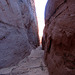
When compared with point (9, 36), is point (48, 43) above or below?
below

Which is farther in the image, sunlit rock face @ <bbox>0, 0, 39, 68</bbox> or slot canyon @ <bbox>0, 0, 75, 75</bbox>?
sunlit rock face @ <bbox>0, 0, 39, 68</bbox>

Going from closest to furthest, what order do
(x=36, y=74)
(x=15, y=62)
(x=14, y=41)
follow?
(x=36, y=74)
(x=15, y=62)
(x=14, y=41)

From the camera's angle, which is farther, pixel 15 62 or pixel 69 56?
pixel 15 62

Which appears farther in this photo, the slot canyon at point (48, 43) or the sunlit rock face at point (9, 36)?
the sunlit rock face at point (9, 36)

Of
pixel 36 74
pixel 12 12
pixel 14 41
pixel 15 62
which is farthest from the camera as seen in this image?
pixel 12 12

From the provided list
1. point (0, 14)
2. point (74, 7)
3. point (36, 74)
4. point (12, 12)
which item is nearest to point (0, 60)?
point (36, 74)

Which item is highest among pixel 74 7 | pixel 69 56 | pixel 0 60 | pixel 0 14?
pixel 0 14

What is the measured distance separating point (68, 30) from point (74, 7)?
340mm

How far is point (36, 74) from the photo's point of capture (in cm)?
167

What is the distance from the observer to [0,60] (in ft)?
6.26

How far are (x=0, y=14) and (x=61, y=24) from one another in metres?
1.92

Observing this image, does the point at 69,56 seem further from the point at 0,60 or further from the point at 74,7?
the point at 0,60

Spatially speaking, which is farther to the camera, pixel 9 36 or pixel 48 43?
pixel 9 36

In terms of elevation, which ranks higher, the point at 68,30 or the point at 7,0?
the point at 7,0
